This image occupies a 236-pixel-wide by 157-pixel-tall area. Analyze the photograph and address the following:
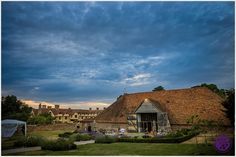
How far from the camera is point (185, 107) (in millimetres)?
24062

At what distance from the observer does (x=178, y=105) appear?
24.6m

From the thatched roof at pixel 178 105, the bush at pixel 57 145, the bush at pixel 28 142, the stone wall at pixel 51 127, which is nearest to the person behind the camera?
the bush at pixel 57 145

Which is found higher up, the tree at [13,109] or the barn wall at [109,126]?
the tree at [13,109]

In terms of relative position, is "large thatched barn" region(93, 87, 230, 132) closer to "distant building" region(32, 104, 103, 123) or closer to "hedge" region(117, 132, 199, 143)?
"hedge" region(117, 132, 199, 143)

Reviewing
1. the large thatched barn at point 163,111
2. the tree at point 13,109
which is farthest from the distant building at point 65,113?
the large thatched barn at point 163,111

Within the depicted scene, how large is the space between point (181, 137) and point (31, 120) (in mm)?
16164

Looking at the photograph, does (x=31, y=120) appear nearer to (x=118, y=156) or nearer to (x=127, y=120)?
(x=127, y=120)

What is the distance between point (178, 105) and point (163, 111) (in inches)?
49.3

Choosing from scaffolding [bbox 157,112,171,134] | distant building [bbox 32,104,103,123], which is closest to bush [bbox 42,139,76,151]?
scaffolding [bbox 157,112,171,134]

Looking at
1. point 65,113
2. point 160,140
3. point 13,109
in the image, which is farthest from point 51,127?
point 65,113

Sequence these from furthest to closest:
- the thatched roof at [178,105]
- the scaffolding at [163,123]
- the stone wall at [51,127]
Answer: the stone wall at [51,127]
the scaffolding at [163,123]
the thatched roof at [178,105]

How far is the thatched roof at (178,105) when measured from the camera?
22.5 m

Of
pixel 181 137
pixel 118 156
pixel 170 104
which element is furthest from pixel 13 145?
pixel 170 104

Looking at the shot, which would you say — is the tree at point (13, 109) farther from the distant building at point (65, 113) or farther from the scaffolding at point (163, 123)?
the distant building at point (65, 113)
